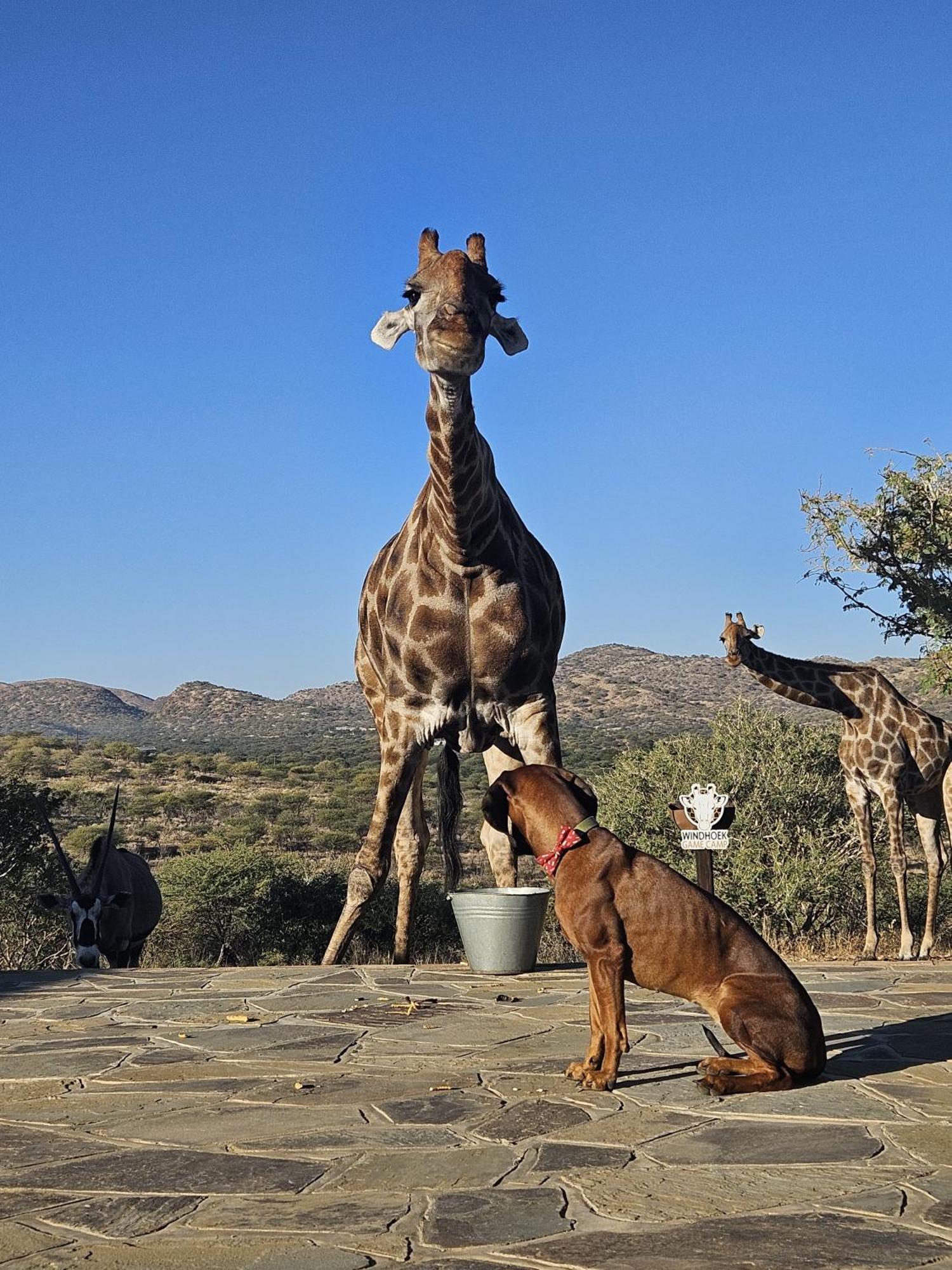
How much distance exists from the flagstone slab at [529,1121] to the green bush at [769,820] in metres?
12.2

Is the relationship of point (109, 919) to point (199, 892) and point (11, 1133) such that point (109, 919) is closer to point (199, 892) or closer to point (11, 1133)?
point (199, 892)

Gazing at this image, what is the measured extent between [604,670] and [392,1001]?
6694cm

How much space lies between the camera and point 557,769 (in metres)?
5.18

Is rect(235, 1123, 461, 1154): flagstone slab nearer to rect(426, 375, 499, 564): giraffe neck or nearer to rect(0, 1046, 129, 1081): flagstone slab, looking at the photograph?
rect(0, 1046, 129, 1081): flagstone slab

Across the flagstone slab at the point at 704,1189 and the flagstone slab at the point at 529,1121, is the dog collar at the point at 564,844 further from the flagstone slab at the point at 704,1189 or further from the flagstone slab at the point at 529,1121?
the flagstone slab at the point at 704,1189

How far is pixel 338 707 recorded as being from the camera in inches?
3644

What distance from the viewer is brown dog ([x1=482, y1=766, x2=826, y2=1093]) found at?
4719 mm

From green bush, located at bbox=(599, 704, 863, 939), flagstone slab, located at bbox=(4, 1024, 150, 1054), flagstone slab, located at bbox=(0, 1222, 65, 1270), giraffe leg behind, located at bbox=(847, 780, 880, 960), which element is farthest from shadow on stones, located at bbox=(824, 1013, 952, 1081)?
green bush, located at bbox=(599, 704, 863, 939)

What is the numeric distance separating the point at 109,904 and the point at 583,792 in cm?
898

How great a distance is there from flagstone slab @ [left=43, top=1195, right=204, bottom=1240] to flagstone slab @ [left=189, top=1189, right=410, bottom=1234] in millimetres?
69

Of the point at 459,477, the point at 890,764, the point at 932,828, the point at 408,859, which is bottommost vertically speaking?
the point at 408,859

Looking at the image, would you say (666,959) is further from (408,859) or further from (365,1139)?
(408,859)

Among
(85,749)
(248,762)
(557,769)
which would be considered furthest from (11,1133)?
(85,749)

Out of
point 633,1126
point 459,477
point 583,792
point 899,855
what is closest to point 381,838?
point 459,477
